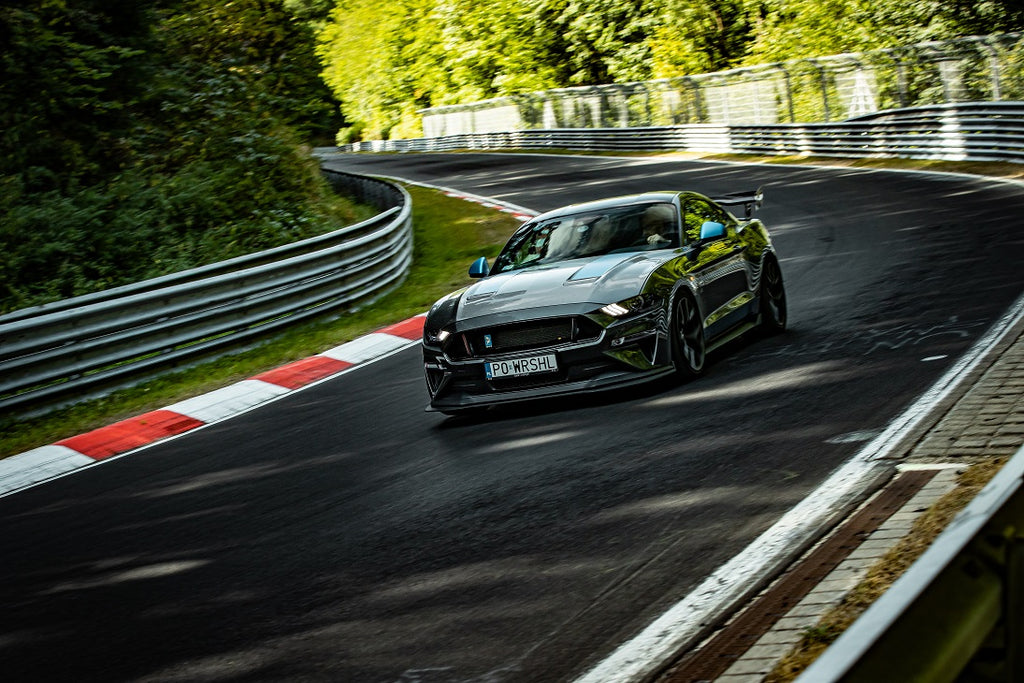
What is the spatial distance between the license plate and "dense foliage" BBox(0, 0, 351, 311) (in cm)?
941

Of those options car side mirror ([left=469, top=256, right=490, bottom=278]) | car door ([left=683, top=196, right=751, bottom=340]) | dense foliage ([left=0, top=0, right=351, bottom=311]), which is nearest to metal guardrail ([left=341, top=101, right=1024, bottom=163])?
dense foliage ([left=0, top=0, right=351, bottom=311])

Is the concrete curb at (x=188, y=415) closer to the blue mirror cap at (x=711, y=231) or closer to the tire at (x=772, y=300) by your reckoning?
the tire at (x=772, y=300)

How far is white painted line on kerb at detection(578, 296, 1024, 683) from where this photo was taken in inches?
159

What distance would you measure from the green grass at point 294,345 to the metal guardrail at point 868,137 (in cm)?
916

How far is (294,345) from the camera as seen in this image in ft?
46.2

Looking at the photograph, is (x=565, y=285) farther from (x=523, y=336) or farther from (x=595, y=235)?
(x=595, y=235)

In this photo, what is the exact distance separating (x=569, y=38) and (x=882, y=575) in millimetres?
60400

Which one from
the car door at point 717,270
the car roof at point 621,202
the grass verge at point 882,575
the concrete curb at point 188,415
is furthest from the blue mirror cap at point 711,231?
the concrete curb at point 188,415

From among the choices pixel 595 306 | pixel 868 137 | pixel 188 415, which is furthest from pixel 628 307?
pixel 868 137

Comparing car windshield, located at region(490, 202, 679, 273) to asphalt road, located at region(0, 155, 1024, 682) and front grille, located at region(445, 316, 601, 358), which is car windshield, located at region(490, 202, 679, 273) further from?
front grille, located at region(445, 316, 601, 358)

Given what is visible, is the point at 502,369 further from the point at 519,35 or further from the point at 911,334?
the point at 519,35

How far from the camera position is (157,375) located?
42.7ft

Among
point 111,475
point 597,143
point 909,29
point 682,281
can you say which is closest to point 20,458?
point 111,475

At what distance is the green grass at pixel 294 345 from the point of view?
37.2 feet
